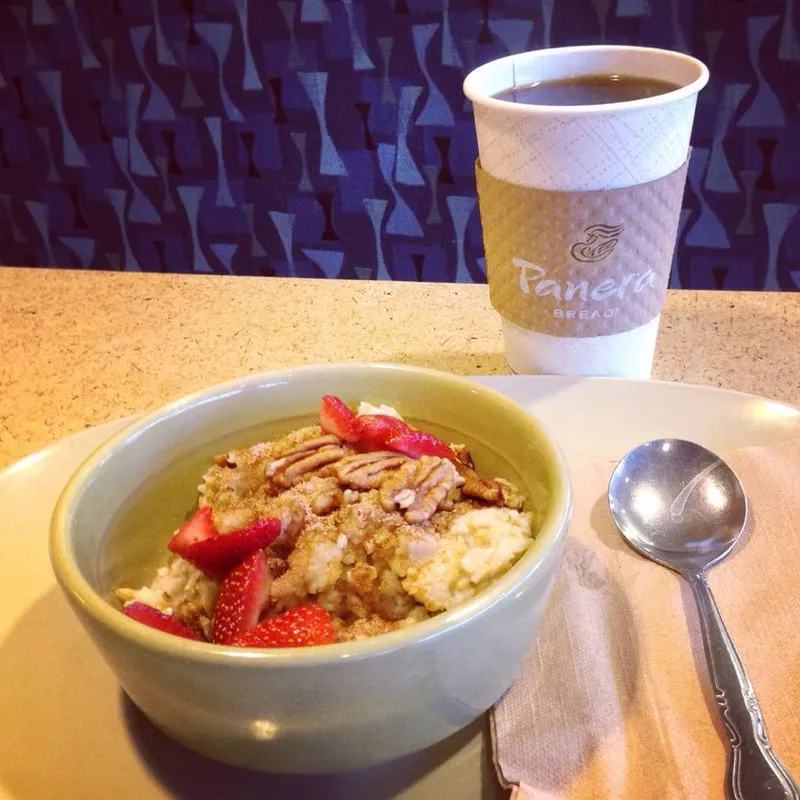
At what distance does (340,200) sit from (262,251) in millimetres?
287

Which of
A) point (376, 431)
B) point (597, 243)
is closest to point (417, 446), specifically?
point (376, 431)

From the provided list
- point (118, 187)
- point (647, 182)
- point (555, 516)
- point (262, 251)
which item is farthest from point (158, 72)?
point (555, 516)

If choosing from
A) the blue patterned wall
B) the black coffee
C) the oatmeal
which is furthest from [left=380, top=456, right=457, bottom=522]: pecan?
the blue patterned wall

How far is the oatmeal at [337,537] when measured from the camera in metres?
0.51

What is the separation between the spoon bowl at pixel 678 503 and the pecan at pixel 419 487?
0.16 meters

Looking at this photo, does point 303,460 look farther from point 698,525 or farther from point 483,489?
point 698,525

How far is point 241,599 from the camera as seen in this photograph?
1.66 ft

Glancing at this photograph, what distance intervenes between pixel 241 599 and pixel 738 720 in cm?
31

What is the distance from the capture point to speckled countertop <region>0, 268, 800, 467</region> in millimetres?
879

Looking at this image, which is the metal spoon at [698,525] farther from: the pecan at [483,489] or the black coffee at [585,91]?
the black coffee at [585,91]

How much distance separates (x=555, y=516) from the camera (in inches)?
19.2

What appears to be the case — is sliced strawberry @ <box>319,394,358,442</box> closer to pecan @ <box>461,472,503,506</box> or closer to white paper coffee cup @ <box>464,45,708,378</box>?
pecan @ <box>461,472,503,506</box>

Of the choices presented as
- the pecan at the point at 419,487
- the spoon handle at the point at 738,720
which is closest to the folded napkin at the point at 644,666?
the spoon handle at the point at 738,720

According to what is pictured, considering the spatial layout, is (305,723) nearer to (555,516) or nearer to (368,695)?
(368,695)
